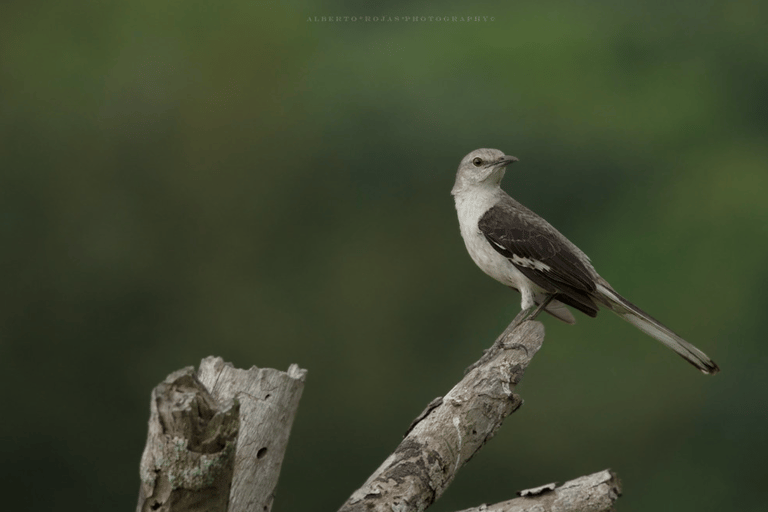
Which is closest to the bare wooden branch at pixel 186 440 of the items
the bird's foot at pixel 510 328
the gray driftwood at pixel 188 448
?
the gray driftwood at pixel 188 448

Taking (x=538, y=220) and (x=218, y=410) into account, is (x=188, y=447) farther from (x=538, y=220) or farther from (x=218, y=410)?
(x=538, y=220)

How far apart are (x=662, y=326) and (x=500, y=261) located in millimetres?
648

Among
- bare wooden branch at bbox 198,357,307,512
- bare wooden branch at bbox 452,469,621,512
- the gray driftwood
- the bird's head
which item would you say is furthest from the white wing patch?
the gray driftwood

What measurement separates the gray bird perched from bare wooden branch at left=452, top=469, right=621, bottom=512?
0.90 metres

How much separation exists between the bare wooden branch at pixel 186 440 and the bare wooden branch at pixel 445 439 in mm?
492

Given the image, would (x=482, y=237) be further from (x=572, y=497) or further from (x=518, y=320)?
(x=572, y=497)

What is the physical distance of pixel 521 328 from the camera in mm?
2896

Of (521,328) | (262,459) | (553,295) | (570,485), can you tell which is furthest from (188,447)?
(553,295)

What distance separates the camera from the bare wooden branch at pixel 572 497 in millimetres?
2016

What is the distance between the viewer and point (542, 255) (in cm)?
293

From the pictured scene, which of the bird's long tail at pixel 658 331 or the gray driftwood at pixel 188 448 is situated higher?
the bird's long tail at pixel 658 331

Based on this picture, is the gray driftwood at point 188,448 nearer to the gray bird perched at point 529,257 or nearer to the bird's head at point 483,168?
the gray bird perched at point 529,257

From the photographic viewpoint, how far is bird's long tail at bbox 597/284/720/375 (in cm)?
275

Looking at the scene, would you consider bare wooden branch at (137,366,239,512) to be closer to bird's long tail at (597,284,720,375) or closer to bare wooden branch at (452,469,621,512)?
bare wooden branch at (452,469,621,512)
